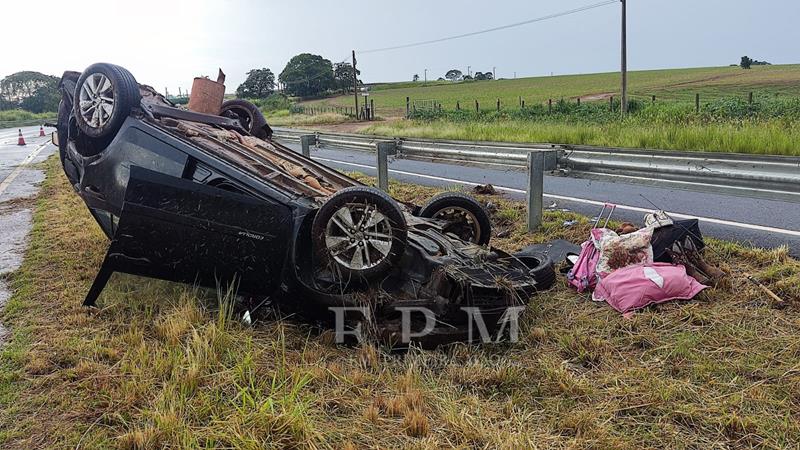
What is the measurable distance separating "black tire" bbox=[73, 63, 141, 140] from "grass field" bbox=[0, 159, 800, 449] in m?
1.28

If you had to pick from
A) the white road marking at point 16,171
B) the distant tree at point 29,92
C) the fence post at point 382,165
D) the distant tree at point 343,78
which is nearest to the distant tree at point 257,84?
the distant tree at point 343,78

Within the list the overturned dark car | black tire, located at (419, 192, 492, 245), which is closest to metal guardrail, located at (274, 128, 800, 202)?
black tire, located at (419, 192, 492, 245)

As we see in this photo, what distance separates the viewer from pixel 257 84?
88438 millimetres

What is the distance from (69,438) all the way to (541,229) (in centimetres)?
446

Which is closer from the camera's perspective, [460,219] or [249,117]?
[460,219]

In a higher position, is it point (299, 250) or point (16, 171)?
point (16, 171)

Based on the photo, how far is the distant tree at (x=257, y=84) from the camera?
87.6m

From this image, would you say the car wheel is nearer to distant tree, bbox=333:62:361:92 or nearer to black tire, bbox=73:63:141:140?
black tire, bbox=73:63:141:140

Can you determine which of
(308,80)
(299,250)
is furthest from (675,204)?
(308,80)

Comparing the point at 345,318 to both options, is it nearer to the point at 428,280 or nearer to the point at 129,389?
the point at 428,280

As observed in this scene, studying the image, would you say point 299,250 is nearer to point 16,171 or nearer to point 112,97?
point 112,97

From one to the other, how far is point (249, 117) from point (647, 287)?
4526mm

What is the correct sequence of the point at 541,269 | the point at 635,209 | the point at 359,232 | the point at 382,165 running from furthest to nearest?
the point at 382,165 < the point at 635,209 < the point at 541,269 < the point at 359,232

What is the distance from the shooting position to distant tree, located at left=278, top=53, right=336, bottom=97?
292ft
